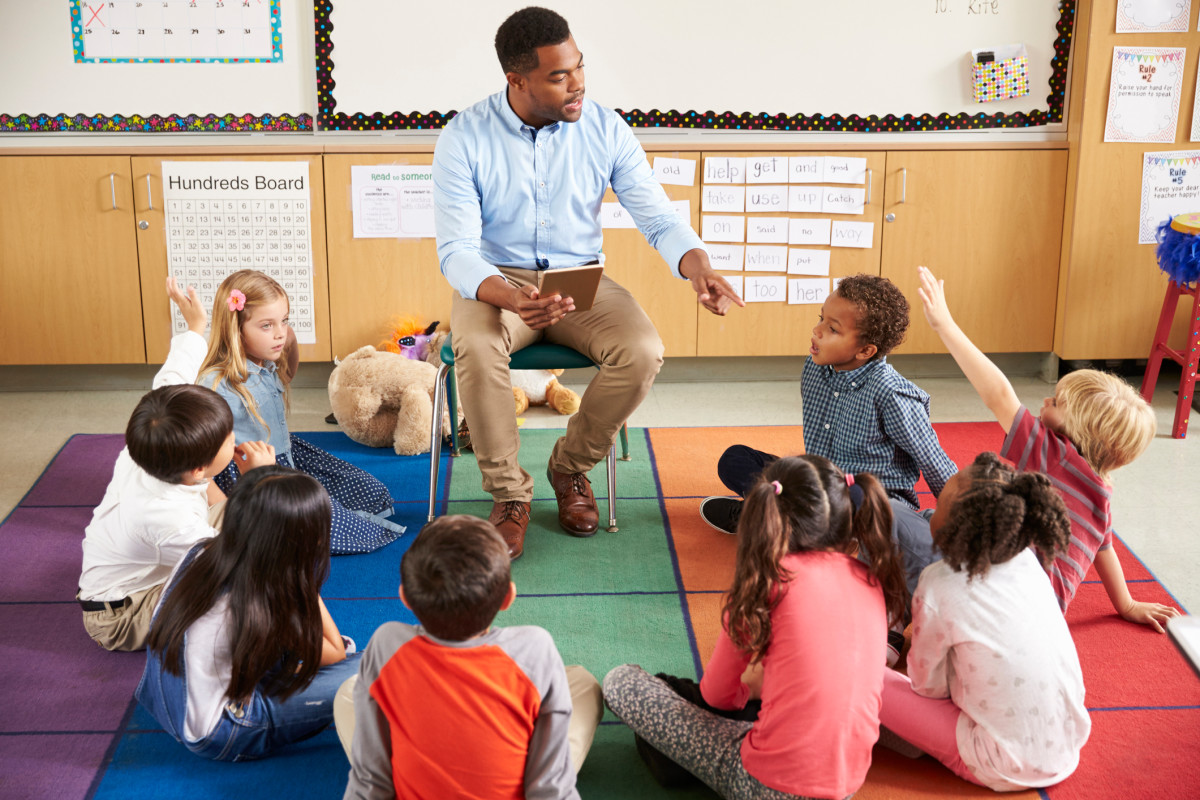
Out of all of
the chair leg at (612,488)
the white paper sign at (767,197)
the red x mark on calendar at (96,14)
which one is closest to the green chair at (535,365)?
the chair leg at (612,488)

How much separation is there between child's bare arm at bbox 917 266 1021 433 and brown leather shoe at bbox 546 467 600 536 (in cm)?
93

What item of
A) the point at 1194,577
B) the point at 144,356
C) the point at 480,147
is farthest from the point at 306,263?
the point at 1194,577

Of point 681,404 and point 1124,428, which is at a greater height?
point 1124,428

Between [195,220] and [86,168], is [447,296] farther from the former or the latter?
[86,168]

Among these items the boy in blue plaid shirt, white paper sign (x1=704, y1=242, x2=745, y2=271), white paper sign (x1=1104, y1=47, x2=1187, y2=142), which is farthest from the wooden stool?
the boy in blue plaid shirt

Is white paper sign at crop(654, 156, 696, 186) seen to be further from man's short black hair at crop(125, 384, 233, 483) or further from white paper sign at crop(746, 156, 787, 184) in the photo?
man's short black hair at crop(125, 384, 233, 483)

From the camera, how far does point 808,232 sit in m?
3.59

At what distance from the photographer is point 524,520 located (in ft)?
8.10

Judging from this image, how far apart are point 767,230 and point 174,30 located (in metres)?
2.00

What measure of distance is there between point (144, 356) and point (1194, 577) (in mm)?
3120

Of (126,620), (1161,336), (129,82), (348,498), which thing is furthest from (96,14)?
(1161,336)

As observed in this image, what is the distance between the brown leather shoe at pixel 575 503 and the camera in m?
2.50

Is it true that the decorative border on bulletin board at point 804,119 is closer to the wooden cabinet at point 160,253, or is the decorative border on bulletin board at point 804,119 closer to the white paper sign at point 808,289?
the wooden cabinet at point 160,253

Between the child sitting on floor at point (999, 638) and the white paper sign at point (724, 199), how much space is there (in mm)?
2104
